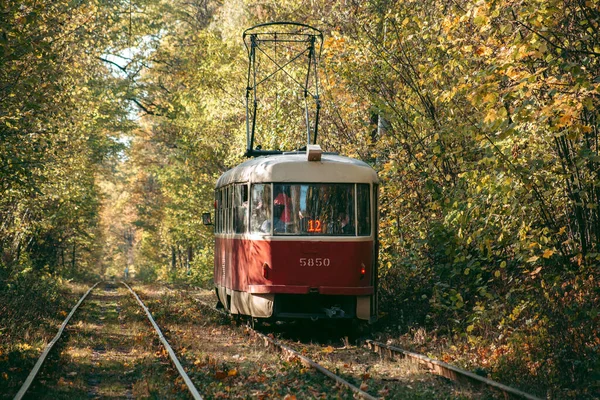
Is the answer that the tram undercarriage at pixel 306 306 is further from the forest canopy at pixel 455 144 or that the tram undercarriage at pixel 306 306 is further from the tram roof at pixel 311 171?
the tram roof at pixel 311 171

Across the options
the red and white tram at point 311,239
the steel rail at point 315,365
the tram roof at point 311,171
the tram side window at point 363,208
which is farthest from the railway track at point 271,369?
the tram roof at point 311,171

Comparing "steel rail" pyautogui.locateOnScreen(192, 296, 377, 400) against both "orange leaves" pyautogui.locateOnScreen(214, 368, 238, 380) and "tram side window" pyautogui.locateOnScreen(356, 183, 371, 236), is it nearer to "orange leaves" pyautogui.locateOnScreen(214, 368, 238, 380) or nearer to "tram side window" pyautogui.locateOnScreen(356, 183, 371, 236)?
"orange leaves" pyautogui.locateOnScreen(214, 368, 238, 380)

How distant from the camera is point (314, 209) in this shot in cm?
1361

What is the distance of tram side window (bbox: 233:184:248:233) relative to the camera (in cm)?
1420

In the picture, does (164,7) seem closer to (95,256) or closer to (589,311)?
(589,311)

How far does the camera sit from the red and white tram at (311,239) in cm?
1340

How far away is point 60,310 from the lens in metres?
19.5

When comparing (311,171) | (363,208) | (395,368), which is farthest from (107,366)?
(363,208)

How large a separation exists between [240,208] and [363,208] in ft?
7.43

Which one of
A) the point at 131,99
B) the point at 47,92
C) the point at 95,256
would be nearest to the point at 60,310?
the point at 47,92

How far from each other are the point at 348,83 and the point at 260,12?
12009 millimetres

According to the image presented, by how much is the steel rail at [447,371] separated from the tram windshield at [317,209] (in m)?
1.94

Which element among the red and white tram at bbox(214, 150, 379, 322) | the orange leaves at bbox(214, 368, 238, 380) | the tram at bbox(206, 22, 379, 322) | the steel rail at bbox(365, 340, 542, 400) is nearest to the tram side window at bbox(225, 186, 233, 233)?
the tram at bbox(206, 22, 379, 322)

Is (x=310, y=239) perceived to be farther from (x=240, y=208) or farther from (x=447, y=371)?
(x=447, y=371)
